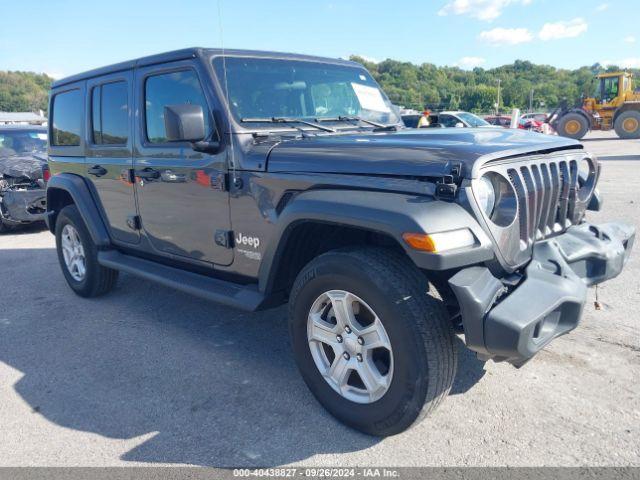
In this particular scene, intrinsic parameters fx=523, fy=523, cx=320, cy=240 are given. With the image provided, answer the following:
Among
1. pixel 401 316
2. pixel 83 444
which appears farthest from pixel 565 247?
pixel 83 444

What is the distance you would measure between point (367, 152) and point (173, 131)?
1.17m

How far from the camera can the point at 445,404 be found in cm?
294

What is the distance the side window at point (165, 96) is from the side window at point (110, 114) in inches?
13.7

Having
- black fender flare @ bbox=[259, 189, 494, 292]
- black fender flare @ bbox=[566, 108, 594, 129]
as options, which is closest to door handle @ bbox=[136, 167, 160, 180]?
black fender flare @ bbox=[259, 189, 494, 292]

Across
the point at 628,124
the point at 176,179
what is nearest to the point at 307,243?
the point at 176,179

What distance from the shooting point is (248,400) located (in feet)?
10.2

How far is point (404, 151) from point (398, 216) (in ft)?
1.45

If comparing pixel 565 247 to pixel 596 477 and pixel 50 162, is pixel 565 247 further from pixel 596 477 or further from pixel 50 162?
pixel 50 162

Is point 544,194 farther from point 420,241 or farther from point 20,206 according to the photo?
point 20,206

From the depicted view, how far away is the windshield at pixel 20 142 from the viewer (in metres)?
9.02

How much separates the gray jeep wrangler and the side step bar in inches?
0.7

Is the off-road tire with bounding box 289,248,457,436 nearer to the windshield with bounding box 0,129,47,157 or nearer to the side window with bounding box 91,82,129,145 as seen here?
the side window with bounding box 91,82,129,145

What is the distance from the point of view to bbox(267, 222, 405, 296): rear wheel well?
2.86 metres

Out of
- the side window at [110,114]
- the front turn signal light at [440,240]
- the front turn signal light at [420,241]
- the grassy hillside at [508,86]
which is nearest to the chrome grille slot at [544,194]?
the front turn signal light at [440,240]
